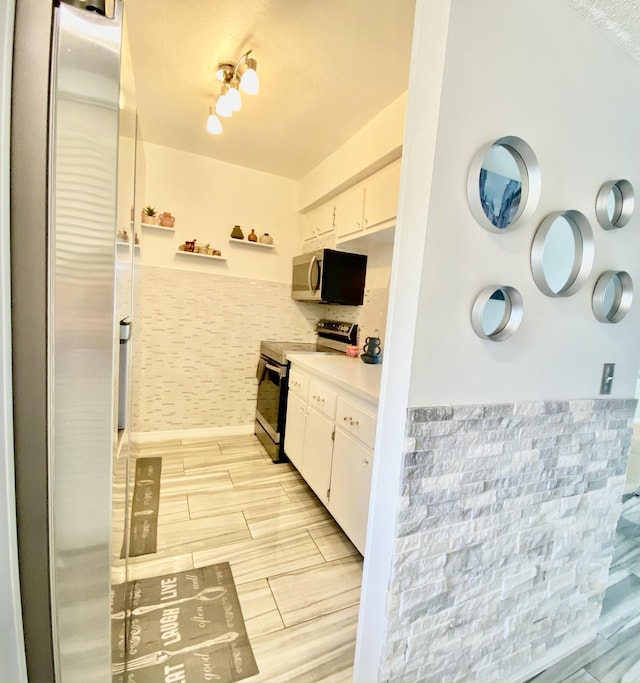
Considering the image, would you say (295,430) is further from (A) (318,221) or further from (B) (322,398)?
(A) (318,221)

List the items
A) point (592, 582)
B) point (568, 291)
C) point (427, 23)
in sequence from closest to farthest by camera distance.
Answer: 1. point (427, 23)
2. point (568, 291)
3. point (592, 582)

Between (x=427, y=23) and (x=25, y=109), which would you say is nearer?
(x=25, y=109)

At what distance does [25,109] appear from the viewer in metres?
0.55

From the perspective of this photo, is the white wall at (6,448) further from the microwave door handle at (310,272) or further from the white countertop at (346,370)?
the microwave door handle at (310,272)

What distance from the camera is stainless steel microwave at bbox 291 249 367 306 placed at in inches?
110

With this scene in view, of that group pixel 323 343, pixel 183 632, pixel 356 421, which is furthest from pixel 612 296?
pixel 323 343

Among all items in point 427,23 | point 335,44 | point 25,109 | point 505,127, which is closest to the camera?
point 25,109

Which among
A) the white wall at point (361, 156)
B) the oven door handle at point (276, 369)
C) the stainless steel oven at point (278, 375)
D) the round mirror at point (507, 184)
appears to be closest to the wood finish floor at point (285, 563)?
the stainless steel oven at point (278, 375)

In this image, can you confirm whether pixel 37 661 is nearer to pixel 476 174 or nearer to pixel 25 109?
pixel 25 109

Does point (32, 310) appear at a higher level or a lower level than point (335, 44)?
lower

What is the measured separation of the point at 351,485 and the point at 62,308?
1598mm

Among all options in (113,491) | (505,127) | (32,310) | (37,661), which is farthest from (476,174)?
(37,661)

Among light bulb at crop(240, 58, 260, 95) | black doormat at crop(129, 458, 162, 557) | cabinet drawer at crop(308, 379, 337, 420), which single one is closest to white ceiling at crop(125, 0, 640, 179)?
light bulb at crop(240, 58, 260, 95)

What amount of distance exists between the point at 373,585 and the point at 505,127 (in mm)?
1459
